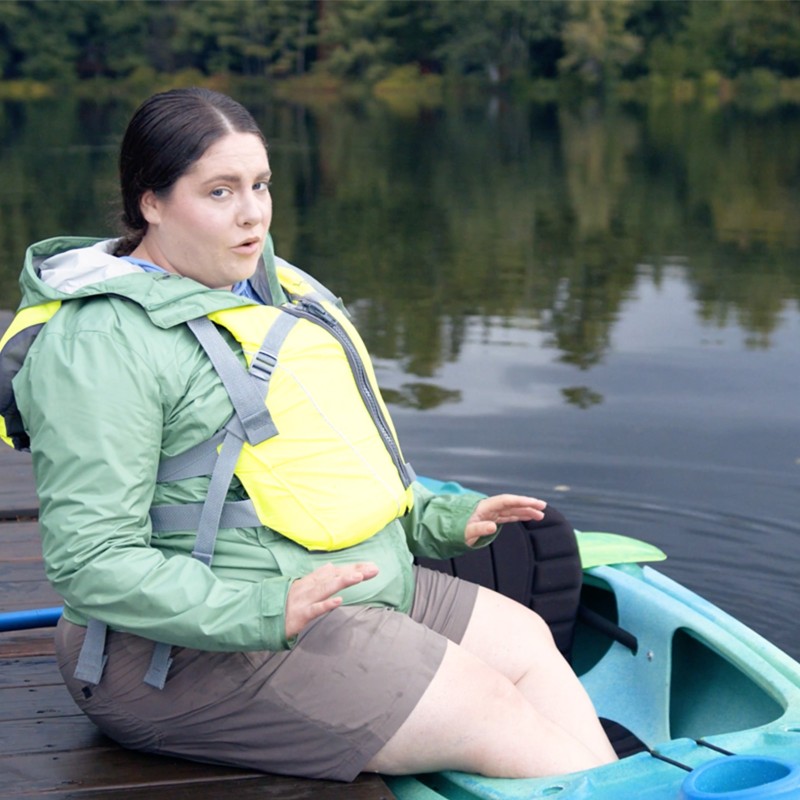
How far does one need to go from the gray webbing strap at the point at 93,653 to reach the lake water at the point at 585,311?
0.90 m

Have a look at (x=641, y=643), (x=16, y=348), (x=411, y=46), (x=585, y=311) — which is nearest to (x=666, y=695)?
(x=641, y=643)

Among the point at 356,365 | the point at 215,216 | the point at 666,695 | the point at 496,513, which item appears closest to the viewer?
the point at 215,216

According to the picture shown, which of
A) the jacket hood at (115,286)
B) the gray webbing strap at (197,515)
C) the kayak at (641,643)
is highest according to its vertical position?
the jacket hood at (115,286)

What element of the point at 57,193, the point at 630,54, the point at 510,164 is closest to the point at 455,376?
the point at 57,193

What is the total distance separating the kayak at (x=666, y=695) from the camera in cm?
229

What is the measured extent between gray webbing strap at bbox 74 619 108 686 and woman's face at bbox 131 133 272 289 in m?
0.62

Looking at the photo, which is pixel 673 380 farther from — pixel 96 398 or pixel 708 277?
pixel 96 398

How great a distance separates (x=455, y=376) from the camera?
7.98 metres

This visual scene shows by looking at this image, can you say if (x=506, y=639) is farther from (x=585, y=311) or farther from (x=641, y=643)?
(x=585, y=311)

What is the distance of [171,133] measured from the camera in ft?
7.73

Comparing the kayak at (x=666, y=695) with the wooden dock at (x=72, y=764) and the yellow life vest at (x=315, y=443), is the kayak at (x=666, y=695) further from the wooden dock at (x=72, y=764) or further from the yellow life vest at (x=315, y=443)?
the yellow life vest at (x=315, y=443)

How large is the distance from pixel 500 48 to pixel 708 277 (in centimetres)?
4794

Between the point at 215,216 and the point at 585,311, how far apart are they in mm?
8006

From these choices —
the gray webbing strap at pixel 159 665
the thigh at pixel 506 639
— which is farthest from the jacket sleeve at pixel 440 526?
the gray webbing strap at pixel 159 665
